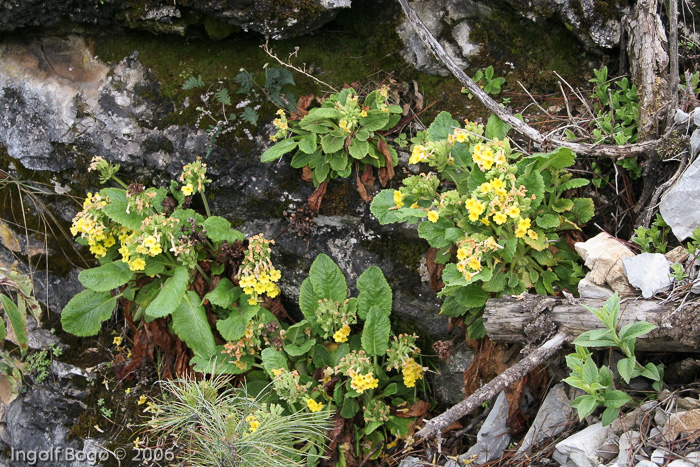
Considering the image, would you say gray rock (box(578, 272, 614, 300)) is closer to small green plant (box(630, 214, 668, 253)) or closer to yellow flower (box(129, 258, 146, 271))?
small green plant (box(630, 214, 668, 253))

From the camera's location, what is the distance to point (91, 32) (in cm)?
497

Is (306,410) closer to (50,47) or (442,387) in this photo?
(442,387)

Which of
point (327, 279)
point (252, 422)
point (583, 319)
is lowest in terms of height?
point (252, 422)

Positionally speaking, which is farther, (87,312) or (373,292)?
(87,312)

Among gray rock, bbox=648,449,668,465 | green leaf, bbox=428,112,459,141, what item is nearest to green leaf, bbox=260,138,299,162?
green leaf, bbox=428,112,459,141

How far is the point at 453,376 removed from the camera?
4180 mm

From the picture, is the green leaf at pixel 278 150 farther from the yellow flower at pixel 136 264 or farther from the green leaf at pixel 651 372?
the green leaf at pixel 651 372

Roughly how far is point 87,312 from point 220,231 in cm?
123

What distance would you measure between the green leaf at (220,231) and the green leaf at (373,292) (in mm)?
963

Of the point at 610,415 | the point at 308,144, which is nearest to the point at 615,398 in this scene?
the point at 610,415

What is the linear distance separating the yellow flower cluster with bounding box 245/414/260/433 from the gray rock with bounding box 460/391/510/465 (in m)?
1.23

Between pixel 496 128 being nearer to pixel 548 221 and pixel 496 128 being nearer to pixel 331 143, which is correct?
pixel 548 221

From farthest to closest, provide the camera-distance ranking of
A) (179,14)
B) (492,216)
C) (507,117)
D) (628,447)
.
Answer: (179,14), (507,117), (492,216), (628,447)

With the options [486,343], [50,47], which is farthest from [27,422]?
[486,343]
